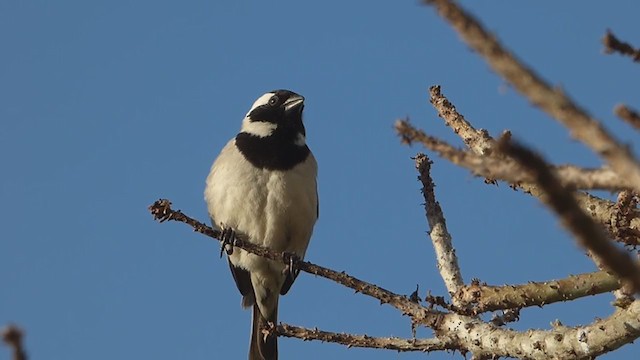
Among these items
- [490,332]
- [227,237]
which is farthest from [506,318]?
[227,237]

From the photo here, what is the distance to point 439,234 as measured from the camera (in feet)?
20.8

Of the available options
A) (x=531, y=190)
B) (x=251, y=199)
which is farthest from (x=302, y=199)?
(x=531, y=190)

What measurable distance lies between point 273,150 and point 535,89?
7339 millimetres

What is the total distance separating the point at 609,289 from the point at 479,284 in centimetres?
60

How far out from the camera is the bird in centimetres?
841

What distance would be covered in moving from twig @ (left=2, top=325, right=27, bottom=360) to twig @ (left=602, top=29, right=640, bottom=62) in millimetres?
1430


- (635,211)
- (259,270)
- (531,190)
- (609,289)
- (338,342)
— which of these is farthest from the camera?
(259,270)

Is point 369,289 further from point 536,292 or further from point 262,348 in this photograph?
point 262,348

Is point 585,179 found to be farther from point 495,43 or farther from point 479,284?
point 479,284

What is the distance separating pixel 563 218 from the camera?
145 cm

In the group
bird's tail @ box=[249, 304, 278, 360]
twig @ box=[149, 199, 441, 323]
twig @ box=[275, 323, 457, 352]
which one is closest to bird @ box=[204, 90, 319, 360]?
bird's tail @ box=[249, 304, 278, 360]

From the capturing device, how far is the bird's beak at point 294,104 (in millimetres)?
9812

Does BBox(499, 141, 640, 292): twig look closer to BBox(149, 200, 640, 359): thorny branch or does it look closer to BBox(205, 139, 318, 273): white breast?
BBox(149, 200, 640, 359): thorny branch

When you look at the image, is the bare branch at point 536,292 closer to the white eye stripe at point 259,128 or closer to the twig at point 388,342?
the twig at point 388,342
